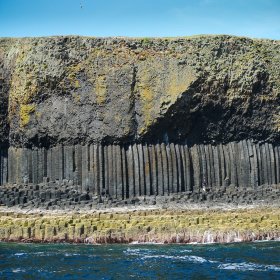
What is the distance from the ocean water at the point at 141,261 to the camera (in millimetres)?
15750

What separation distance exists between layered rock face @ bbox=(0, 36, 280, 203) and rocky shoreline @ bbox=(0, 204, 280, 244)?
22.2 ft

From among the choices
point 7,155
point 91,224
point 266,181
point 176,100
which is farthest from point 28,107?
point 266,181

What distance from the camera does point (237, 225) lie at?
22359 mm

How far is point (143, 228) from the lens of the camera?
21.9 meters

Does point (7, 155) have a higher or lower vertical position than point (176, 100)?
lower

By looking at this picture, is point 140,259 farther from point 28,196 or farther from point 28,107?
point 28,107

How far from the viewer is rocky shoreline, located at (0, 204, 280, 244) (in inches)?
860

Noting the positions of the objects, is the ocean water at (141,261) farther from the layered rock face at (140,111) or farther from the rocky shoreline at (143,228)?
the layered rock face at (140,111)

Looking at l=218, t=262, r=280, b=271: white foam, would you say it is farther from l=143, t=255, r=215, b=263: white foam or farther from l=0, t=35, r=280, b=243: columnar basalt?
l=0, t=35, r=280, b=243: columnar basalt

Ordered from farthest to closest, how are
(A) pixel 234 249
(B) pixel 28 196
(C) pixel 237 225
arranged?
(B) pixel 28 196 < (C) pixel 237 225 < (A) pixel 234 249

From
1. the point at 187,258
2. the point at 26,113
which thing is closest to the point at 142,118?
the point at 26,113

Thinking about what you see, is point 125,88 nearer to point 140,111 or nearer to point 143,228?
point 140,111

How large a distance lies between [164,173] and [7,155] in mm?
8701

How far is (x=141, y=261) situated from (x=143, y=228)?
420cm
